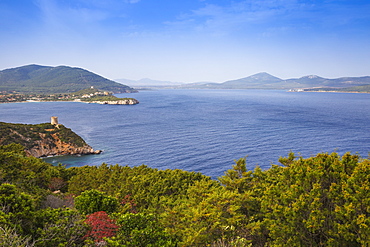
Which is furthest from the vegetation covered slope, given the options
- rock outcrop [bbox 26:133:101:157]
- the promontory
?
the promontory

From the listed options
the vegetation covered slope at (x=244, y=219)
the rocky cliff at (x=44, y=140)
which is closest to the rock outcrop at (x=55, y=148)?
the rocky cliff at (x=44, y=140)

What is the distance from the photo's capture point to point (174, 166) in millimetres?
45281

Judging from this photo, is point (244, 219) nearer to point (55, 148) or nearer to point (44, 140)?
point (55, 148)

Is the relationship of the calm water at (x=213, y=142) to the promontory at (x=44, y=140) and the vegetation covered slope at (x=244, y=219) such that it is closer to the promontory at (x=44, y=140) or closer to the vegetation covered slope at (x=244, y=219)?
the promontory at (x=44, y=140)

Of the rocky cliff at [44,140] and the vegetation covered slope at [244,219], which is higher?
the vegetation covered slope at [244,219]

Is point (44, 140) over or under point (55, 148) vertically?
over

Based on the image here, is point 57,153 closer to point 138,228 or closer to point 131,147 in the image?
point 131,147

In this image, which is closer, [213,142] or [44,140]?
[213,142]

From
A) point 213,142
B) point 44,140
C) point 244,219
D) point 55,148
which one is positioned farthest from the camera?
point 44,140

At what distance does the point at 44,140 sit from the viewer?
202 feet

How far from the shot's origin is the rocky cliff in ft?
190

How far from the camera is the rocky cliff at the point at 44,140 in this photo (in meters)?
57.8

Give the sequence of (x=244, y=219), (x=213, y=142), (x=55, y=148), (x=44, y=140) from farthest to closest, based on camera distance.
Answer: (x=44, y=140)
(x=55, y=148)
(x=213, y=142)
(x=244, y=219)

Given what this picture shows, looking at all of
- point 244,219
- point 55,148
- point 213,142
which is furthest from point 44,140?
point 244,219
